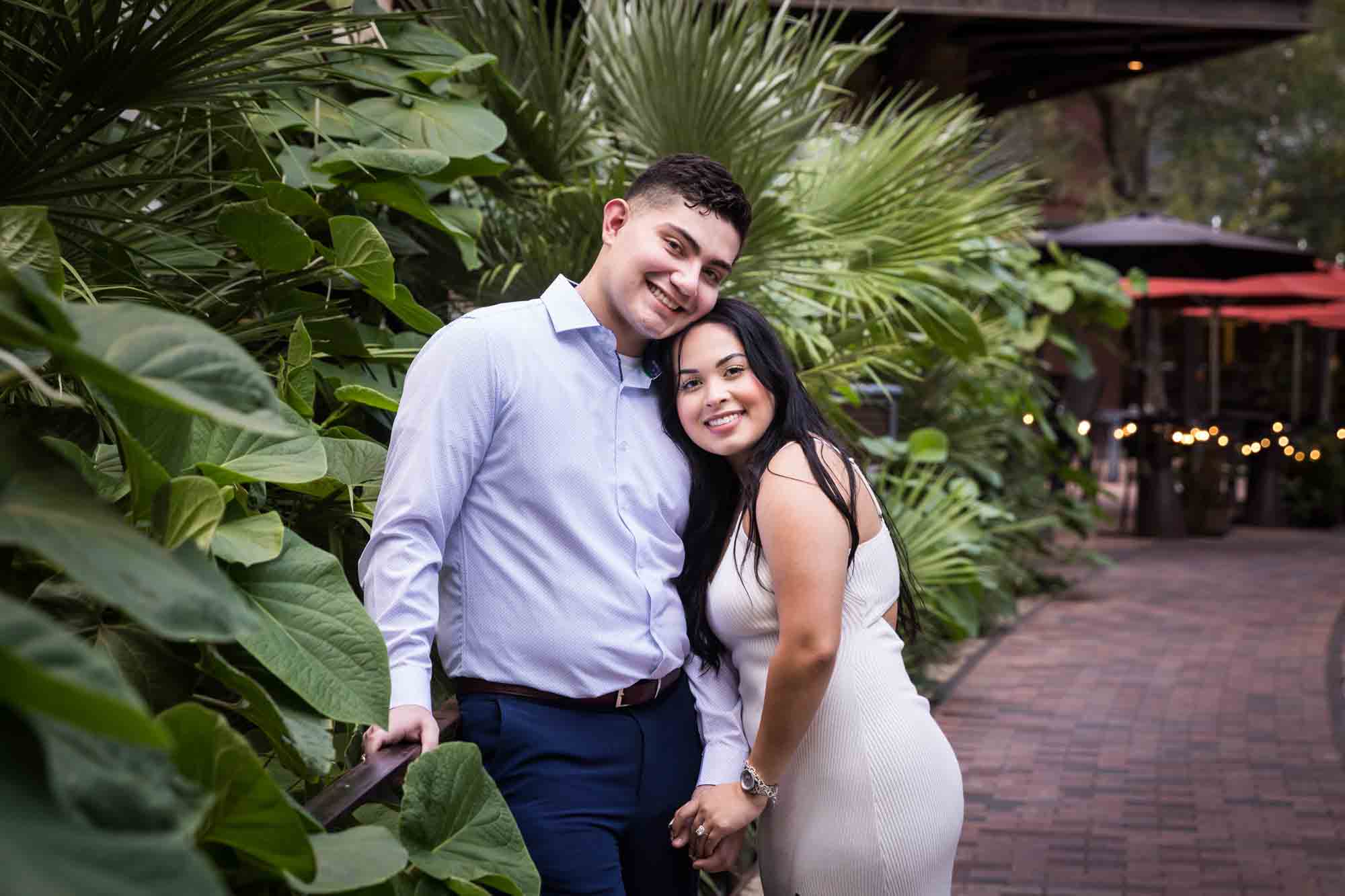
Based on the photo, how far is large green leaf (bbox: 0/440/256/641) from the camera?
80cm

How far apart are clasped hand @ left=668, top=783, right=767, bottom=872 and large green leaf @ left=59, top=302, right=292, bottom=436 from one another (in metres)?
1.47

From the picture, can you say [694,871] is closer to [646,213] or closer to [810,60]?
[646,213]

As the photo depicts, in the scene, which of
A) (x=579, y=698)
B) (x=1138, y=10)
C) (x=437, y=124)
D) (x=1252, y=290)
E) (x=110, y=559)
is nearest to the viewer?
(x=110, y=559)

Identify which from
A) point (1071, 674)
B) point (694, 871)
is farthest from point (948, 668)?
point (694, 871)

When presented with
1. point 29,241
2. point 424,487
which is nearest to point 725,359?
point 424,487

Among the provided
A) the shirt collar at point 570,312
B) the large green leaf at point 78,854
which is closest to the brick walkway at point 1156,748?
the shirt collar at point 570,312

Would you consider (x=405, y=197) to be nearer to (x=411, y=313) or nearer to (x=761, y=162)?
(x=411, y=313)

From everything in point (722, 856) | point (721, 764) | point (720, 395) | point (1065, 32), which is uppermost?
point (1065, 32)

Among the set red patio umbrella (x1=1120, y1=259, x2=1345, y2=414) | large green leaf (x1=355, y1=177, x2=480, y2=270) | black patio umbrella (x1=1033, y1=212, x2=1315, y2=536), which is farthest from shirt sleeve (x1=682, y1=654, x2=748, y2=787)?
red patio umbrella (x1=1120, y1=259, x2=1345, y2=414)

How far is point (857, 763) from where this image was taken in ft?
7.45

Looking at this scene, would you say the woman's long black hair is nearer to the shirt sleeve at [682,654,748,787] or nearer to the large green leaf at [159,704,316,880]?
the shirt sleeve at [682,654,748,787]

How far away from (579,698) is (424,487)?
405 mm

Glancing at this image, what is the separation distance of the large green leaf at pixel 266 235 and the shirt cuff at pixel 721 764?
1.04 metres

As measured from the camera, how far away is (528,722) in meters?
2.20
